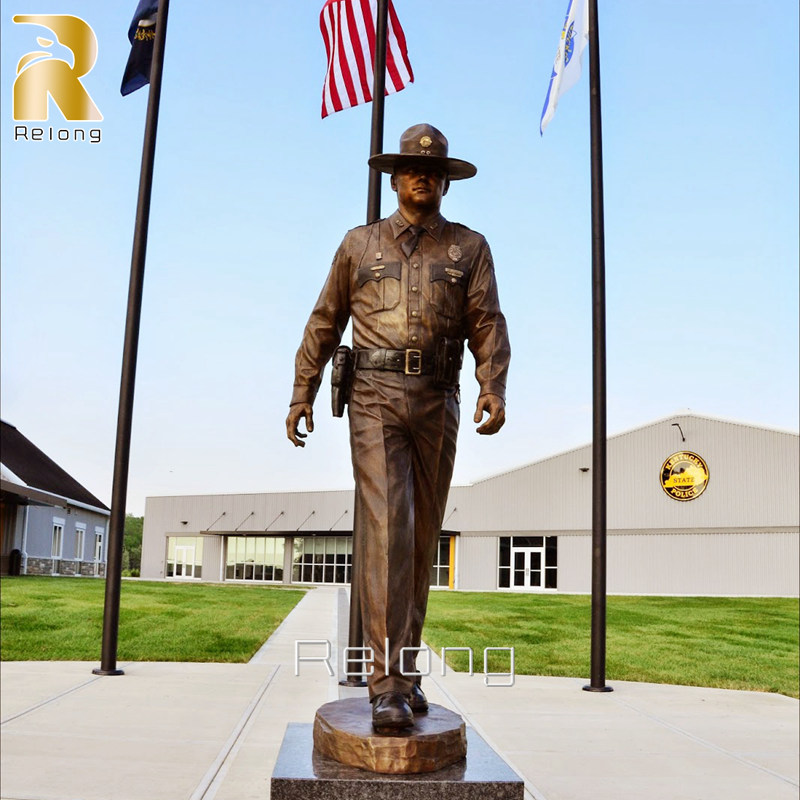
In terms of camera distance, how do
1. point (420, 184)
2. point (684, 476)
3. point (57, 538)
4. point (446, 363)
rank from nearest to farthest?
point (446, 363) < point (420, 184) < point (684, 476) < point (57, 538)

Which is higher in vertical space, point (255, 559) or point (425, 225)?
point (425, 225)

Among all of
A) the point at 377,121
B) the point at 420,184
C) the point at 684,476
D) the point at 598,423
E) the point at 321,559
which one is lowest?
the point at 321,559

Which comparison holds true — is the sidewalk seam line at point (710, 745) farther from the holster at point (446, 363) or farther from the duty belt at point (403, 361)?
the duty belt at point (403, 361)

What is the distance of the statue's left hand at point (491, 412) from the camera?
13.2 ft

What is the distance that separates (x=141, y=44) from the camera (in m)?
10.2

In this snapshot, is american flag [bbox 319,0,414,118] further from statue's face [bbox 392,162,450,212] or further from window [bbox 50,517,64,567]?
window [bbox 50,517,64,567]

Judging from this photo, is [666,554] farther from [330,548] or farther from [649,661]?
[649,661]

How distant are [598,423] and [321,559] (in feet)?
119

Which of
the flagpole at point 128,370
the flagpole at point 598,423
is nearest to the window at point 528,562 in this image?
the flagpole at point 598,423

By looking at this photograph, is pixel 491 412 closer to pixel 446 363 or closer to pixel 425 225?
pixel 446 363

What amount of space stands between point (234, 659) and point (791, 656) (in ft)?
28.2

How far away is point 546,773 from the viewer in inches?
213

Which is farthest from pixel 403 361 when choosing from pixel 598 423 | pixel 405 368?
pixel 598 423

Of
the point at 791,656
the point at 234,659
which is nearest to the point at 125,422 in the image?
the point at 234,659
